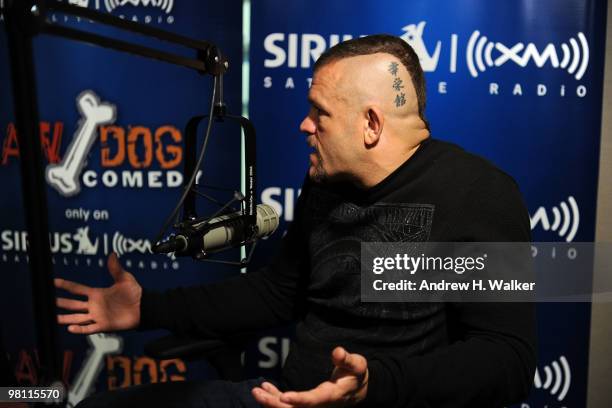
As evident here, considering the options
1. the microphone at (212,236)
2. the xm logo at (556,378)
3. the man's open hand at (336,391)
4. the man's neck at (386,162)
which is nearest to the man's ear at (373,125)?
the man's neck at (386,162)

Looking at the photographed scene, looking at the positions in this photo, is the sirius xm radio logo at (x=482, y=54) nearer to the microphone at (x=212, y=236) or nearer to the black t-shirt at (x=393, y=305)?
the black t-shirt at (x=393, y=305)

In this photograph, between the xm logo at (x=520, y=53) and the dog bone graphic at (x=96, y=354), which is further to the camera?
the dog bone graphic at (x=96, y=354)

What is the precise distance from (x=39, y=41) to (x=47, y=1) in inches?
52.4

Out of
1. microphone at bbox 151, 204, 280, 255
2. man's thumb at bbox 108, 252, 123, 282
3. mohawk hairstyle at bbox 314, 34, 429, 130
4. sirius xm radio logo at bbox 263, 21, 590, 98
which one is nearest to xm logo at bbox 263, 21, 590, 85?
sirius xm radio logo at bbox 263, 21, 590, 98

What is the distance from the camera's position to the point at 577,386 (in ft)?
6.22

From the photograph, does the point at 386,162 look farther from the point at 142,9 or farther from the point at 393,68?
the point at 142,9

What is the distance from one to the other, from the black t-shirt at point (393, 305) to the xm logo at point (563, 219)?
729mm

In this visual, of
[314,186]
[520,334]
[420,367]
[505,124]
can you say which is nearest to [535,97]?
[505,124]

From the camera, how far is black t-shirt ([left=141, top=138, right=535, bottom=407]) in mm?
998

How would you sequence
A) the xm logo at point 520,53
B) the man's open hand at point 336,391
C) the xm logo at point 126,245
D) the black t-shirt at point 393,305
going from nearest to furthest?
1. the man's open hand at point 336,391
2. the black t-shirt at point 393,305
3. the xm logo at point 520,53
4. the xm logo at point 126,245

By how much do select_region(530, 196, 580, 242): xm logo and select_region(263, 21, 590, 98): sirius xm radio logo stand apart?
0.35 m

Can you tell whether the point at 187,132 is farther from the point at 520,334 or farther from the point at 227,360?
the point at 520,334

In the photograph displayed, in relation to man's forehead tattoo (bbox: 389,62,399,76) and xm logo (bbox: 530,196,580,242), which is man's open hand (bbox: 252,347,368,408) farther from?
xm logo (bbox: 530,196,580,242)

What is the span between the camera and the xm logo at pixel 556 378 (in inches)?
74.1
